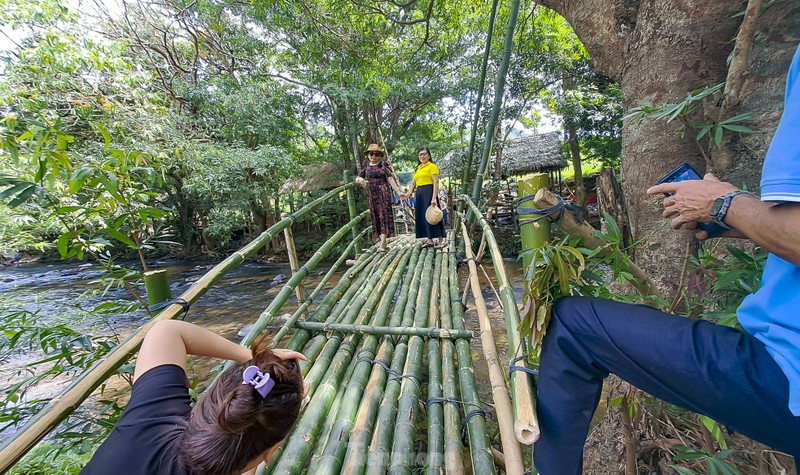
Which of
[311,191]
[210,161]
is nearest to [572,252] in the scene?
[210,161]

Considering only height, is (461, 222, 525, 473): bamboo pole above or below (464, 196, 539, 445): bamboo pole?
below

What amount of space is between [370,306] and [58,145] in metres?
1.80

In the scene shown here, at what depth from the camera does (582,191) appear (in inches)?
364

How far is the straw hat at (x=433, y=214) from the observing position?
3.88 m

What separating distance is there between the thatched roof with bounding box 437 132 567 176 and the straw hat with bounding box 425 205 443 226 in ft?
18.3

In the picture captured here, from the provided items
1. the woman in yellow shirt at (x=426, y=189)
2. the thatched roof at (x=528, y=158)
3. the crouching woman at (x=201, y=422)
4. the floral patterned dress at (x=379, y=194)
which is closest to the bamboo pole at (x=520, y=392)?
the crouching woman at (x=201, y=422)

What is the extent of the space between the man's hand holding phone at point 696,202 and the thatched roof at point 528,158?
28.3ft

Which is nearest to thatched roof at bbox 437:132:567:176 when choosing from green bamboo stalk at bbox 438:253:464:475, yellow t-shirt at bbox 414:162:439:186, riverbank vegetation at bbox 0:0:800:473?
→ riverbank vegetation at bbox 0:0:800:473

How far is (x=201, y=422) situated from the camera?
0.80m

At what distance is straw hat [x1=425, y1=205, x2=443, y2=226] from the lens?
388 cm

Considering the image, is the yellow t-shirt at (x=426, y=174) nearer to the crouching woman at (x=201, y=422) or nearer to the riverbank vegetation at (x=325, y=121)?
the riverbank vegetation at (x=325, y=121)

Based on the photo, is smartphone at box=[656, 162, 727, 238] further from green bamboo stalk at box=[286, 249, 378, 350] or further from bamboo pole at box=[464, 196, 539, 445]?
green bamboo stalk at box=[286, 249, 378, 350]

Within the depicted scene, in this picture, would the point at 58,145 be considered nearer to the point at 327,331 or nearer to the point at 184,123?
the point at 327,331

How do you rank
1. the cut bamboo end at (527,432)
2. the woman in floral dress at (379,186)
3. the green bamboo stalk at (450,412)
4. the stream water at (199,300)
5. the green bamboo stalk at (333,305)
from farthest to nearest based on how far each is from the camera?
the stream water at (199,300) < the woman in floral dress at (379,186) < the green bamboo stalk at (333,305) < the green bamboo stalk at (450,412) < the cut bamboo end at (527,432)
